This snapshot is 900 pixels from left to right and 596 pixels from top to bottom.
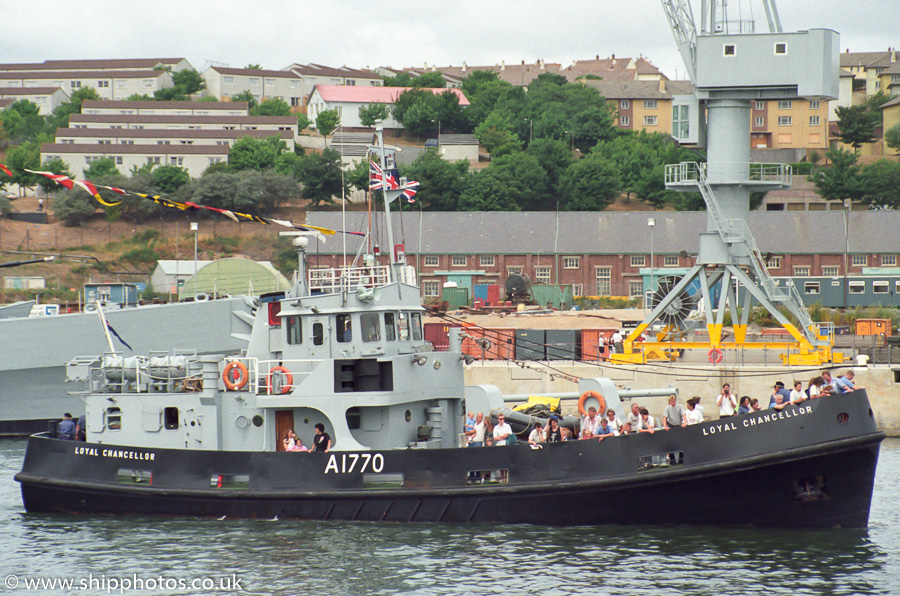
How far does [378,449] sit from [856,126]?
9184 centimetres

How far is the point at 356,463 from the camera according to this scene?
1916 cm

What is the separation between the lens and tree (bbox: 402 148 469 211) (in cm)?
8231

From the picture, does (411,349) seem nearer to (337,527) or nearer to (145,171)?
(337,527)

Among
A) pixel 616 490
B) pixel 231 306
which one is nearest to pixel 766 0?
pixel 231 306

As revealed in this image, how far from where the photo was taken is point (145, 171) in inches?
3447

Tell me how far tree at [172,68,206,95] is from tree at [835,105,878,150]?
252ft

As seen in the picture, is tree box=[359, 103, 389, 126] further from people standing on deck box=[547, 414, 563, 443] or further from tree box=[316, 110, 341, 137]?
people standing on deck box=[547, 414, 563, 443]

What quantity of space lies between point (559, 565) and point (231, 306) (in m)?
23.0

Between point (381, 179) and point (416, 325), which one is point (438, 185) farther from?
point (416, 325)

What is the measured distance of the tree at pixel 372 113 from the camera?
108438mm

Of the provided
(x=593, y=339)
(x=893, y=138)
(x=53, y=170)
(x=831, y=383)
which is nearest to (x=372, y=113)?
(x=53, y=170)

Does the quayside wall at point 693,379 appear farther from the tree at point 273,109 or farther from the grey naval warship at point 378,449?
the tree at point 273,109

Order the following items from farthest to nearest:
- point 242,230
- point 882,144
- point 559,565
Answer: point 882,144 < point 242,230 < point 559,565

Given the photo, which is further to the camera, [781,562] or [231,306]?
[231,306]
